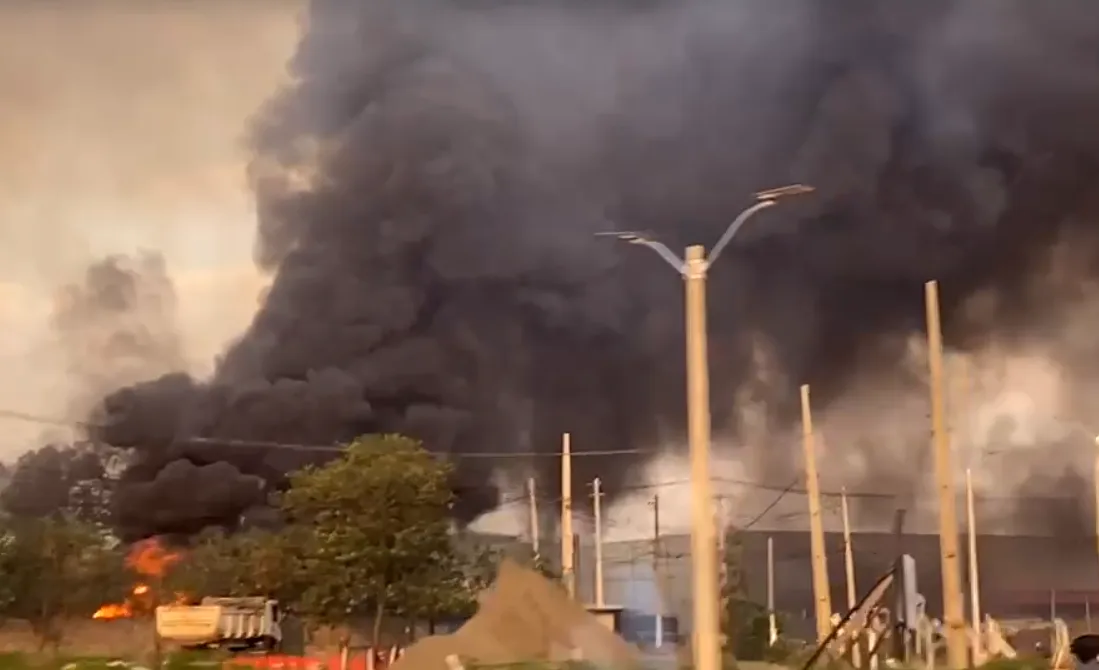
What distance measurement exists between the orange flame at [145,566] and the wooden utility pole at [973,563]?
4753 millimetres

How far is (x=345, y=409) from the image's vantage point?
873 cm

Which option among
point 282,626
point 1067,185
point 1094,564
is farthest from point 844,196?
point 282,626

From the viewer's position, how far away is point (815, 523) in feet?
Result: 27.6

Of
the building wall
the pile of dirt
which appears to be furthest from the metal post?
the building wall

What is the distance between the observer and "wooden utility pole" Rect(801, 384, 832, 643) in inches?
324

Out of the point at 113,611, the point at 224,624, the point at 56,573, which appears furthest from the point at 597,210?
the point at 56,573

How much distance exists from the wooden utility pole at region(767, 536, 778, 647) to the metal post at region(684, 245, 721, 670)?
2.20m

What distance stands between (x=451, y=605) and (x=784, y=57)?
408 cm

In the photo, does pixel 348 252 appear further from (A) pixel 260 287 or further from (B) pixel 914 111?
(B) pixel 914 111

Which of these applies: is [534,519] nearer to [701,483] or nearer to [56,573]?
[701,483]

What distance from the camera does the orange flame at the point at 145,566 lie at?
8578mm

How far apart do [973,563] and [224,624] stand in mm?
4489

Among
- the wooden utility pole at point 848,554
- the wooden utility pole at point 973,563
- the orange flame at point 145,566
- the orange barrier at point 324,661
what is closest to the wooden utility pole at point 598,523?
the orange barrier at point 324,661

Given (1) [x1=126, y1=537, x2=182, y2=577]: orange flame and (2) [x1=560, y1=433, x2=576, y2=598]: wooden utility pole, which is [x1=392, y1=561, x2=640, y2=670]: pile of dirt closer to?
(2) [x1=560, y1=433, x2=576, y2=598]: wooden utility pole
